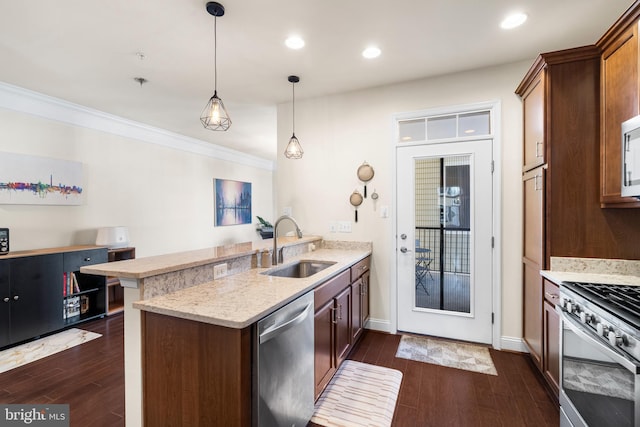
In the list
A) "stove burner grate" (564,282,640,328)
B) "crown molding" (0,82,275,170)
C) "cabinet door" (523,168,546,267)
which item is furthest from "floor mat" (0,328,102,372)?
"cabinet door" (523,168,546,267)

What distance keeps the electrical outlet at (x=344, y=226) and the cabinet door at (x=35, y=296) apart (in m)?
3.15

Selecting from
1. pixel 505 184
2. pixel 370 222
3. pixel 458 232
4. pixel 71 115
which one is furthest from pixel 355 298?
pixel 71 115

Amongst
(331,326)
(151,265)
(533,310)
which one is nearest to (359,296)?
(331,326)

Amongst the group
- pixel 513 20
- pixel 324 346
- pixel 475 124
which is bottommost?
pixel 324 346

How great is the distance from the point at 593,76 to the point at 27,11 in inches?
154

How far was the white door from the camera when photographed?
2.90m

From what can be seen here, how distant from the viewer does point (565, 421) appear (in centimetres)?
167

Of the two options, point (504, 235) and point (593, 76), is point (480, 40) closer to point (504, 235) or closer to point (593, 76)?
point (593, 76)

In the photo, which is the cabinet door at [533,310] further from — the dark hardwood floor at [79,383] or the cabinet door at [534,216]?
the dark hardwood floor at [79,383]

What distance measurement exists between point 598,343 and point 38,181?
5.07 m

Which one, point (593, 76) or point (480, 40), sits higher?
point (480, 40)

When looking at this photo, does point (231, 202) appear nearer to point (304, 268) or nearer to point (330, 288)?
point (304, 268)

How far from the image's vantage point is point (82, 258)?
347 cm

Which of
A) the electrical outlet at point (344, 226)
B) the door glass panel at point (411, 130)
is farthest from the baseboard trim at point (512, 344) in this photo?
the door glass panel at point (411, 130)
